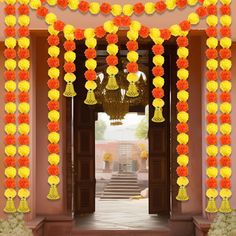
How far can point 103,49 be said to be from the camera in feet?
24.6

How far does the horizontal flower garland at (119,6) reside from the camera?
5082 mm

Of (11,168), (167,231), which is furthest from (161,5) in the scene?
(167,231)

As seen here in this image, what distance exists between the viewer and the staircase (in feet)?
45.1

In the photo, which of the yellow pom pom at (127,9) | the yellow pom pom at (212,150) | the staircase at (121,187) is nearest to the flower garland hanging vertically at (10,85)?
the yellow pom pom at (127,9)

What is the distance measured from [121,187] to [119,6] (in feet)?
33.6

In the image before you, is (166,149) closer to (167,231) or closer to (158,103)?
(167,231)

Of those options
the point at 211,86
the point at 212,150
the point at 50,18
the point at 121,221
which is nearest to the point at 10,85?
the point at 50,18

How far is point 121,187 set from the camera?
1491cm

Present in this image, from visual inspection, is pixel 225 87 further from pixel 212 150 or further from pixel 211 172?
pixel 211 172

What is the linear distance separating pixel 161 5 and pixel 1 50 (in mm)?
2311

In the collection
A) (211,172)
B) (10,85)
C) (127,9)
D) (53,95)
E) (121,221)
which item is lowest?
(121,221)

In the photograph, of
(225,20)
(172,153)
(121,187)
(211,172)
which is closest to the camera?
(225,20)

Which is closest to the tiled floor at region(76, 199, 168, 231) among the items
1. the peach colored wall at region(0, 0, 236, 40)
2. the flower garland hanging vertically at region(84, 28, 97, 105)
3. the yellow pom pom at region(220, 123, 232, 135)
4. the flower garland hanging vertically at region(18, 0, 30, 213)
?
the flower garland hanging vertically at region(18, 0, 30, 213)

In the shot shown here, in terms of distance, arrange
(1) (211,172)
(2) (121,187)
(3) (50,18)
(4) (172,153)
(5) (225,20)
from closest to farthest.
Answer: (5) (225,20), (3) (50,18), (1) (211,172), (4) (172,153), (2) (121,187)
